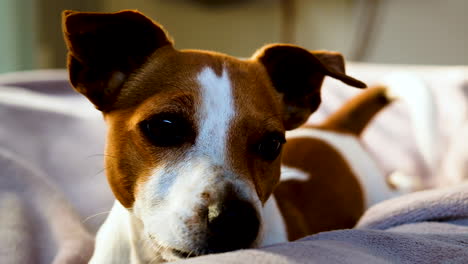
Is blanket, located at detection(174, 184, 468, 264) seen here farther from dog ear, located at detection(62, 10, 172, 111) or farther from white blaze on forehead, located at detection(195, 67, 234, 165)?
dog ear, located at detection(62, 10, 172, 111)

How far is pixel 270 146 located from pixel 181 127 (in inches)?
11.2

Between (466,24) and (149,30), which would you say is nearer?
(149,30)

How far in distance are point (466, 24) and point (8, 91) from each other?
439 centimetres

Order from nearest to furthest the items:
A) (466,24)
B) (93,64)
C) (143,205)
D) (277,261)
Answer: (277,261) < (143,205) < (93,64) < (466,24)

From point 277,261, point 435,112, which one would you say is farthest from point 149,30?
point 435,112

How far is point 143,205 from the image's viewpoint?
1294 millimetres

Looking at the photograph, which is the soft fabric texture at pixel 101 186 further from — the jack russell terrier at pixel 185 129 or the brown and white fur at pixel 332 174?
the brown and white fur at pixel 332 174

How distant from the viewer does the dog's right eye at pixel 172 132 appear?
4.32ft

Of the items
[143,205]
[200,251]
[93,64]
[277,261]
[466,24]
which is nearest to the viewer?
[277,261]

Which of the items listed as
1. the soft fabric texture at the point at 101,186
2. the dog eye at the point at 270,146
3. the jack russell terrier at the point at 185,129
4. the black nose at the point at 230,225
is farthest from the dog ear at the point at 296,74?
the black nose at the point at 230,225

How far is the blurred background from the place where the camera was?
16.7 feet

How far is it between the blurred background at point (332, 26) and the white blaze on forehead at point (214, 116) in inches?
142

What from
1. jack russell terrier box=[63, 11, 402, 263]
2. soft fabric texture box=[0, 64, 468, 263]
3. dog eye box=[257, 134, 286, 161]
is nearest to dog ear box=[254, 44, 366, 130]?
jack russell terrier box=[63, 11, 402, 263]

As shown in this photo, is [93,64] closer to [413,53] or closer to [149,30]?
[149,30]
